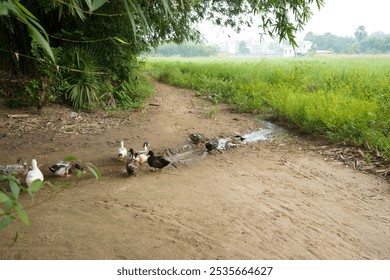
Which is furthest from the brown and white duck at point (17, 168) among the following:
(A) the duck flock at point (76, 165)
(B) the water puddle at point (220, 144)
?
(B) the water puddle at point (220, 144)

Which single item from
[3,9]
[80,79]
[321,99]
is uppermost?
[3,9]

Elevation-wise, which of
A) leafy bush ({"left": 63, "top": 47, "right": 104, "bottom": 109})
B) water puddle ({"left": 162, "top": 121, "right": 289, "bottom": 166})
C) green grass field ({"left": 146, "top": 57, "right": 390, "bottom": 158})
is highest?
leafy bush ({"left": 63, "top": 47, "right": 104, "bottom": 109})

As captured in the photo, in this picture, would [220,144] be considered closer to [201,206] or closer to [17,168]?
[201,206]

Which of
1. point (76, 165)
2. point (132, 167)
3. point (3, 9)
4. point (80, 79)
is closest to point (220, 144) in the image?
point (132, 167)

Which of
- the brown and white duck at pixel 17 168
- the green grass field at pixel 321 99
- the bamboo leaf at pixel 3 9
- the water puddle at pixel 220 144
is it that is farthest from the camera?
the green grass field at pixel 321 99

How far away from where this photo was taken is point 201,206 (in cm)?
376

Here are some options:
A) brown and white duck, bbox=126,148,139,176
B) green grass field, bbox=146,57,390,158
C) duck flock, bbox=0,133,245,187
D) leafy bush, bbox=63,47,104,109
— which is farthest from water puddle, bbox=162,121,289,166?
leafy bush, bbox=63,47,104,109

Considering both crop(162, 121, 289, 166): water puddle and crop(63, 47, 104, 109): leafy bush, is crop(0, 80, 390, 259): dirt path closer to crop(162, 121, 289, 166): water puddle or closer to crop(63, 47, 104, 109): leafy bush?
crop(162, 121, 289, 166): water puddle

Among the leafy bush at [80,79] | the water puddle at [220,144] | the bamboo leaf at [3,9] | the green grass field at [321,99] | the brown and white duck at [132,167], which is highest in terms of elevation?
the bamboo leaf at [3,9]

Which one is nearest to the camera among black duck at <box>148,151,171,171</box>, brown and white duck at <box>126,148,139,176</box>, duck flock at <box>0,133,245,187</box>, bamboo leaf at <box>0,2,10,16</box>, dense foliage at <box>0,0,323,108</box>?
bamboo leaf at <box>0,2,10,16</box>

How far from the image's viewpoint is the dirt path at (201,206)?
293 centimetres

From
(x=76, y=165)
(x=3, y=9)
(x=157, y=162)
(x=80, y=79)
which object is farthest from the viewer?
(x=80, y=79)

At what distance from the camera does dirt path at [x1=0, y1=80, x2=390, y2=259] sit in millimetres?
2928

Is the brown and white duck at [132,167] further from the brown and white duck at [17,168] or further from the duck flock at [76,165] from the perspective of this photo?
the brown and white duck at [17,168]
